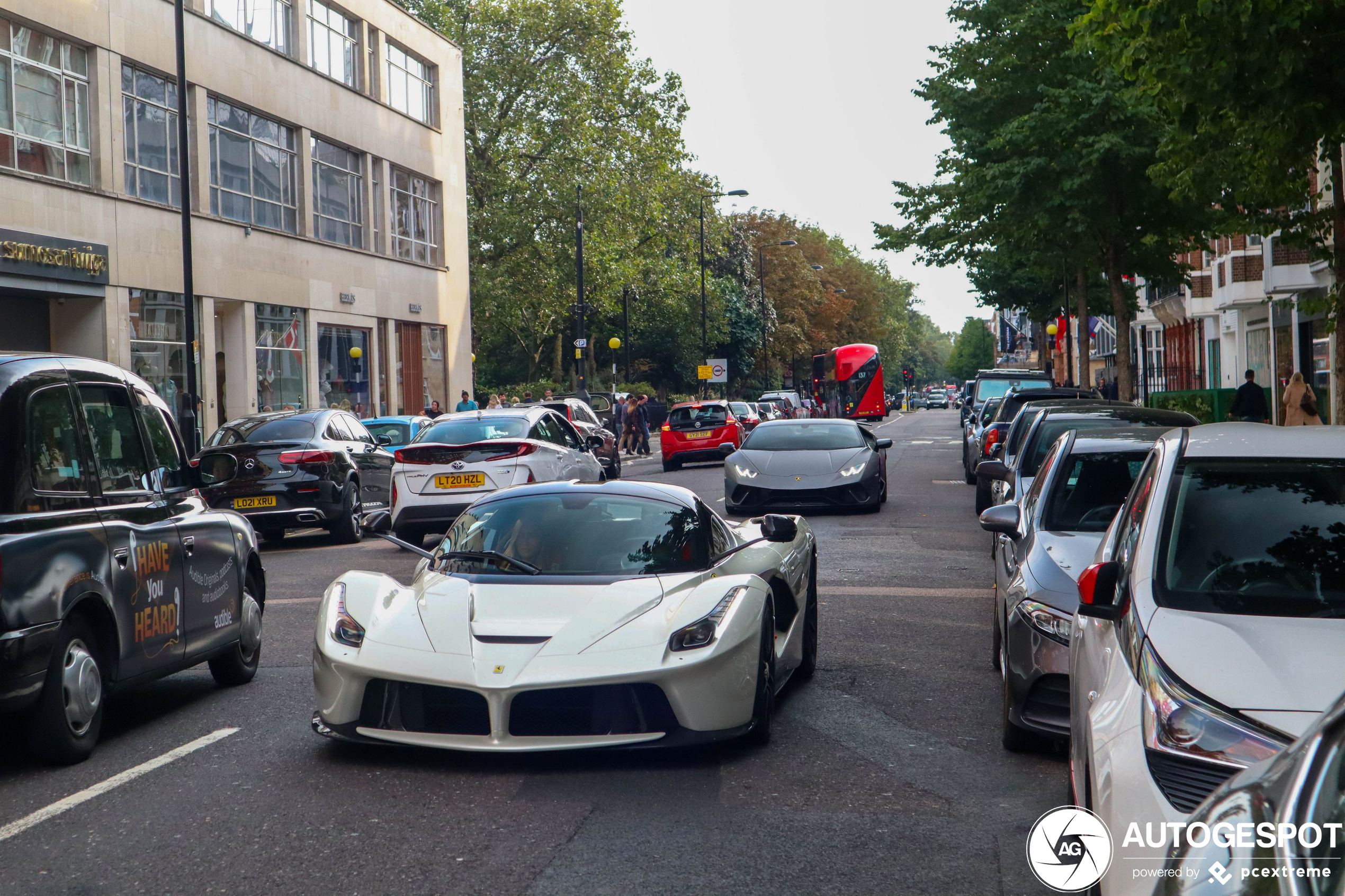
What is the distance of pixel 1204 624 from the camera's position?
13.3 ft

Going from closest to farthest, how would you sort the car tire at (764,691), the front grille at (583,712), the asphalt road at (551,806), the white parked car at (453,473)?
the asphalt road at (551,806), the front grille at (583,712), the car tire at (764,691), the white parked car at (453,473)

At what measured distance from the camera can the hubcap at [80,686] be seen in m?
6.28

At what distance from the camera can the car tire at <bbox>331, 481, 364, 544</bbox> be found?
56.4ft

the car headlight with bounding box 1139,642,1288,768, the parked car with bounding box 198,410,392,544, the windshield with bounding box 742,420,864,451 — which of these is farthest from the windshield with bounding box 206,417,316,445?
the car headlight with bounding box 1139,642,1288,768


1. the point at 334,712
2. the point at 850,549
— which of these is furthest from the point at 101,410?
the point at 850,549

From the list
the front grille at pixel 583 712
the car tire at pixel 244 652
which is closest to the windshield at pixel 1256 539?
the front grille at pixel 583 712

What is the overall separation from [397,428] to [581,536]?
17.5m

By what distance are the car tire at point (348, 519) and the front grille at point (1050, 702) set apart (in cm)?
1204

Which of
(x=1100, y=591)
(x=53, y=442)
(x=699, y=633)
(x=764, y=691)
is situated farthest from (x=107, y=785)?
(x=1100, y=591)

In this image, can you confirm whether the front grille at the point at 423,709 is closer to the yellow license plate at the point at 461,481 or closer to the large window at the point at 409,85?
the yellow license plate at the point at 461,481

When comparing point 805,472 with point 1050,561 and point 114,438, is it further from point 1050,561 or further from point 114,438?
point 114,438

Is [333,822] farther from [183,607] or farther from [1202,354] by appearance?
[1202,354]

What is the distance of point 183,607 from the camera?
293 inches

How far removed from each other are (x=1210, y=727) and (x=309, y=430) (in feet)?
49.0
